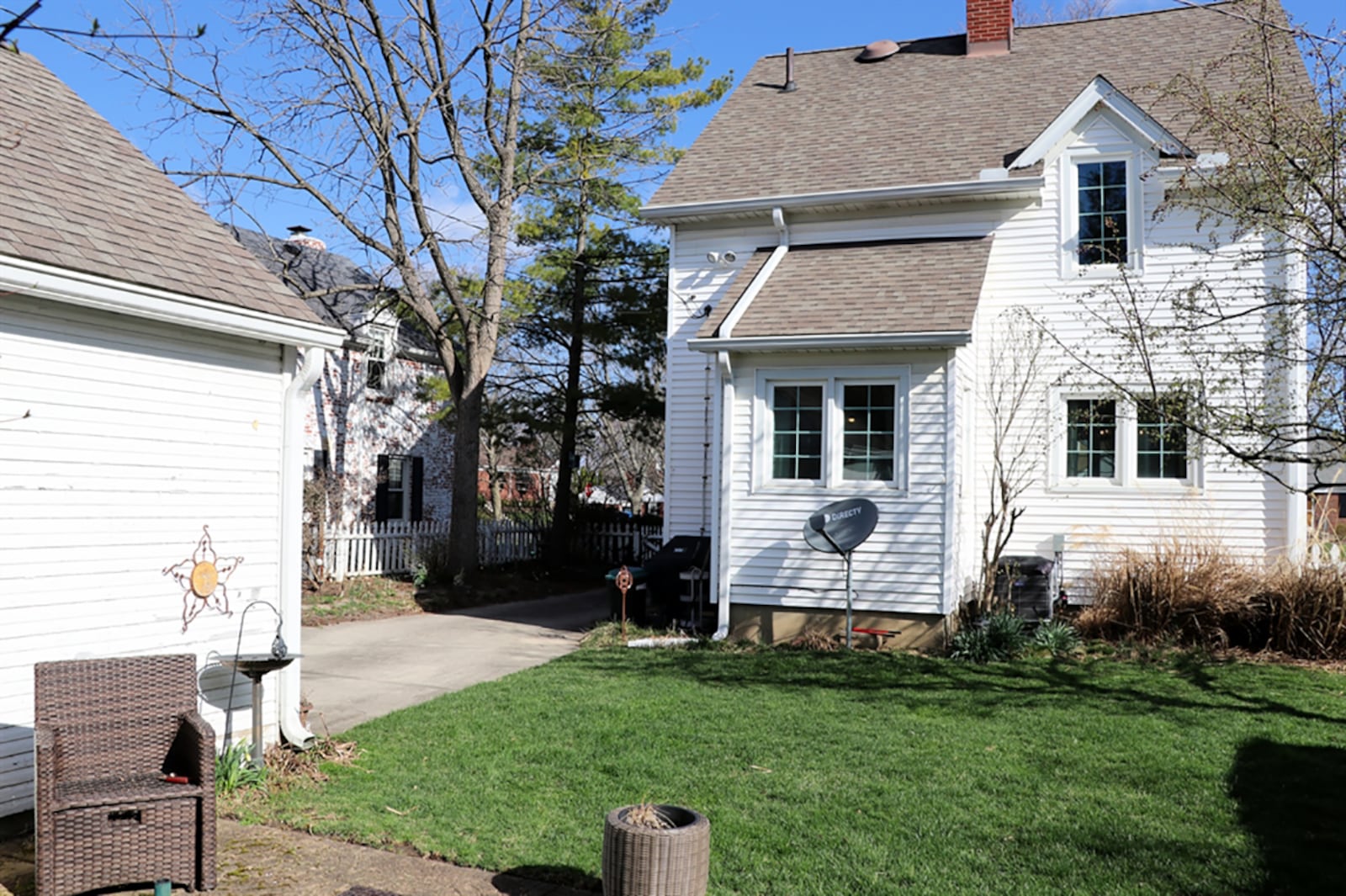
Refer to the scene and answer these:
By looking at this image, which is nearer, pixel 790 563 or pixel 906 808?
pixel 906 808

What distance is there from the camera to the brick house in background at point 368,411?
20.8m

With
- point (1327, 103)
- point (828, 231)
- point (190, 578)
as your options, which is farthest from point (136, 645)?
point (828, 231)

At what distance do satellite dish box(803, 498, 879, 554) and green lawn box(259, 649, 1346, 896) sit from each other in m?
1.48

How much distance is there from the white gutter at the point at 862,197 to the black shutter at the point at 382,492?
10.8 metres

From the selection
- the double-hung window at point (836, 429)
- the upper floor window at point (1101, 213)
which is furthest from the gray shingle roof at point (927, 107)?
the double-hung window at point (836, 429)

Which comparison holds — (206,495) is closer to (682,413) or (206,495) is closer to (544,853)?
(544,853)

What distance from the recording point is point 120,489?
611 centimetres

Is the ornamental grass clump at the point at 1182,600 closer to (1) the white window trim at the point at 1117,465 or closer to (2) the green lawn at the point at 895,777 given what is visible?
(2) the green lawn at the point at 895,777

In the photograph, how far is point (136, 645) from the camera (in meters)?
6.14

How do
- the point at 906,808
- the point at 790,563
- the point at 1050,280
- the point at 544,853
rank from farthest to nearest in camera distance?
the point at 1050,280
the point at 790,563
the point at 906,808
the point at 544,853

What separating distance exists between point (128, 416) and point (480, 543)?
14.5 metres

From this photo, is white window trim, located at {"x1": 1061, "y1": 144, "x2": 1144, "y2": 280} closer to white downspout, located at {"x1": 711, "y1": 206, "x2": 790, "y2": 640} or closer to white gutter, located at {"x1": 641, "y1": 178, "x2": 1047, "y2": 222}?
white gutter, located at {"x1": 641, "y1": 178, "x2": 1047, "y2": 222}

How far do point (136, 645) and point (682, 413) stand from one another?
932 centimetres

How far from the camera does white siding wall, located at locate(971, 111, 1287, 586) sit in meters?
12.3
